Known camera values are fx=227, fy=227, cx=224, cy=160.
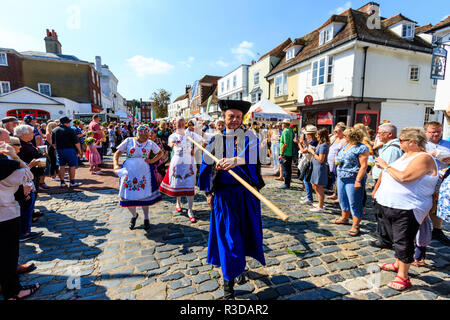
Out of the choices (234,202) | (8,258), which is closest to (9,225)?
(8,258)

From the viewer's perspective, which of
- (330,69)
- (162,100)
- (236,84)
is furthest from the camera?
(162,100)

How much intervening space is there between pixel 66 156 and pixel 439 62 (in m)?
15.9

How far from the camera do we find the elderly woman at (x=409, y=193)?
2644mm

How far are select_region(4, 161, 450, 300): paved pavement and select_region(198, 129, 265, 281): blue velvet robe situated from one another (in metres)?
0.51

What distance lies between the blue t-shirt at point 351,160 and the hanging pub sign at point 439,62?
10.3m

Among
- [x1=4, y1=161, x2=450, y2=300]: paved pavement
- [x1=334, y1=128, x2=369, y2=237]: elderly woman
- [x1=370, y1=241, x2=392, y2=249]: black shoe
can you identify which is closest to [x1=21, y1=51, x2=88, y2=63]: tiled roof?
[x1=4, y1=161, x2=450, y2=300]: paved pavement

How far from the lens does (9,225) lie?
2.53 m

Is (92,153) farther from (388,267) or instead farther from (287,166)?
(388,267)

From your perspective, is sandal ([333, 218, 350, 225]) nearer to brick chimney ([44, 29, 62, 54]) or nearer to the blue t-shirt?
the blue t-shirt

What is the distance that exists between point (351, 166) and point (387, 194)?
129 cm

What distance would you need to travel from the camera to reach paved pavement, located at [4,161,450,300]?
108 inches

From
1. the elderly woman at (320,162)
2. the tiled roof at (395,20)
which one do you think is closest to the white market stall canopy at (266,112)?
the elderly woman at (320,162)

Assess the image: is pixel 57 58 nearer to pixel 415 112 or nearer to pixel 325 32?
pixel 325 32

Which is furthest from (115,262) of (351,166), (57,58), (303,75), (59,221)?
(57,58)
